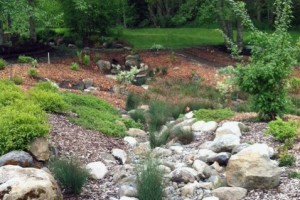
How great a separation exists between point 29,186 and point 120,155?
2963 millimetres

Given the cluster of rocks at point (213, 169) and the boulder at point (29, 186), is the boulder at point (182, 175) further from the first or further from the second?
the boulder at point (29, 186)

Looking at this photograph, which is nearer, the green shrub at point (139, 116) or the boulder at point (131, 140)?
the boulder at point (131, 140)

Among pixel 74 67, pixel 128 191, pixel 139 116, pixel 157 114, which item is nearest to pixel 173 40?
pixel 74 67

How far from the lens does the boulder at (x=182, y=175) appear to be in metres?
7.06

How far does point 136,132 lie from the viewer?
33.9 ft

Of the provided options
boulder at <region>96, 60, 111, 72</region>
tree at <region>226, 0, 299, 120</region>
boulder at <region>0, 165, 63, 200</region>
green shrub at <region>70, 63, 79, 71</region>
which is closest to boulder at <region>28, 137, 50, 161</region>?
boulder at <region>0, 165, 63, 200</region>

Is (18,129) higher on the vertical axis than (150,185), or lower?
higher

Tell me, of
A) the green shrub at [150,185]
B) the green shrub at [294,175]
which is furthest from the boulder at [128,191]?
the green shrub at [294,175]

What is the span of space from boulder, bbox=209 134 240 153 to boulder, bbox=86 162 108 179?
5.88ft

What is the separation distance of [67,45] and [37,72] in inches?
387

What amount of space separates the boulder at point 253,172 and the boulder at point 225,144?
49.5 inches

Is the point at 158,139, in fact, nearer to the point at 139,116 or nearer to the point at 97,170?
the point at 97,170

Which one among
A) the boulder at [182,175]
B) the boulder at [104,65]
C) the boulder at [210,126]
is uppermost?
the boulder at [182,175]

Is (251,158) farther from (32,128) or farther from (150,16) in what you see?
(150,16)
